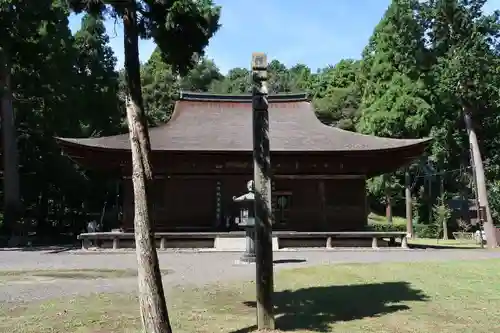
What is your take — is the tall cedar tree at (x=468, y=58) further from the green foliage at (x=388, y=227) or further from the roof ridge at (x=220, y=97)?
the green foliage at (x=388, y=227)

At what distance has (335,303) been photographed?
8.45 meters

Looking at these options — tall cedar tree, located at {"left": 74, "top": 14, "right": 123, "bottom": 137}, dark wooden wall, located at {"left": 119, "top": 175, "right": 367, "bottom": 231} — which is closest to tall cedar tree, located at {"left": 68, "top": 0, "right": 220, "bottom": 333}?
dark wooden wall, located at {"left": 119, "top": 175, "right": 367, "bottom": 231}

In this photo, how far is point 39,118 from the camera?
28953mm

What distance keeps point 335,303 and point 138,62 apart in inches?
197

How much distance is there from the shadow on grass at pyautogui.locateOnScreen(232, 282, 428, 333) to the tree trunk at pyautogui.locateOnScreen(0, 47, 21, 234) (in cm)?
1986

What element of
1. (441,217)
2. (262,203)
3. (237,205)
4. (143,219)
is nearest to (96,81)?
(237,205)

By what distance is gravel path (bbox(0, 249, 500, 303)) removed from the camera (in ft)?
32.7

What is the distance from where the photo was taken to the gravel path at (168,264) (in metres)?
9.96

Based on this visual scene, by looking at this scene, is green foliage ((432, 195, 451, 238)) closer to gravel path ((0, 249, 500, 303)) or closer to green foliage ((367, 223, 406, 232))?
green foliage ((367, 223, 406, 232))

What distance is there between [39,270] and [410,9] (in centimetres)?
2326

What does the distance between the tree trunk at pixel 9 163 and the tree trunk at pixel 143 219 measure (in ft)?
70.1

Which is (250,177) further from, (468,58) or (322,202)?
(468,58)

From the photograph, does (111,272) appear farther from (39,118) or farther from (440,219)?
(440,219)

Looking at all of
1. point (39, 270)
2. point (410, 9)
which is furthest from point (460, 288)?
point (410, 9)
